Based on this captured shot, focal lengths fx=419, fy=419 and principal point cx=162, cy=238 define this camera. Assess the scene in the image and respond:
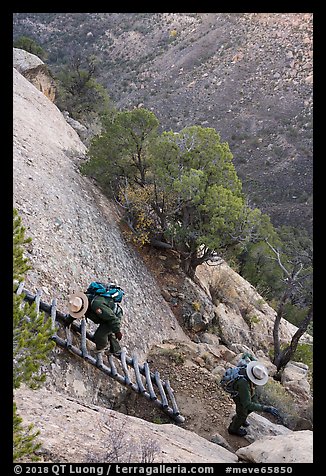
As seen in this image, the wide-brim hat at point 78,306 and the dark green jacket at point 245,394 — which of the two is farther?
the wide-brim hat at point 78,306

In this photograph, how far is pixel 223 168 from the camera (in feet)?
44.6

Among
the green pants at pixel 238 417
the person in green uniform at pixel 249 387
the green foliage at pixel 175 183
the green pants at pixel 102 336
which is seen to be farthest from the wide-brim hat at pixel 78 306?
the green foliage at pixel 175 183

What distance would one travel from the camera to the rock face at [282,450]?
5230mm

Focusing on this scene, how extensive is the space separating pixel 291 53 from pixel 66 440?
55.4 m

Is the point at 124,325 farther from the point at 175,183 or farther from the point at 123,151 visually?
the point at 123,151

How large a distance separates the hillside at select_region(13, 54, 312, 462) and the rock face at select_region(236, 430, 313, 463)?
0.8 inches

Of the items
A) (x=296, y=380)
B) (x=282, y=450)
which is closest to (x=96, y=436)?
(x=282, y=450)

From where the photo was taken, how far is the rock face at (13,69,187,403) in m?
8.53

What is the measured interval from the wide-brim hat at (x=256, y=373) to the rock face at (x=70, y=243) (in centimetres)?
279

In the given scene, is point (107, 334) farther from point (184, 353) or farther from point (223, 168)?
point (223, 168)

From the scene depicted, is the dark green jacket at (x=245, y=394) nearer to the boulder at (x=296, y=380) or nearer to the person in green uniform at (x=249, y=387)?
the person in green uniform at (x=249, y=387)

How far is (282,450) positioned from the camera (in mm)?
5531

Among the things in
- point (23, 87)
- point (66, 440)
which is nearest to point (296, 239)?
point (23, 87)

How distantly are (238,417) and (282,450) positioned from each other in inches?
85.3
